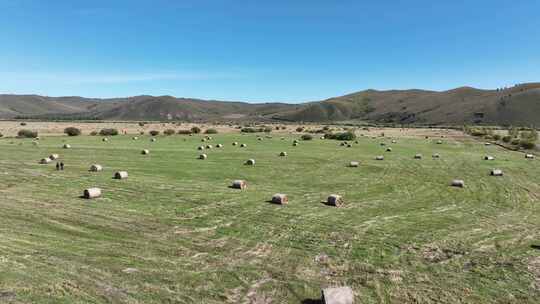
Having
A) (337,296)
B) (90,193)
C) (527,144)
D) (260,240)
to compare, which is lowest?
(260,240)

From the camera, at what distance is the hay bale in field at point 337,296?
9.88 meters

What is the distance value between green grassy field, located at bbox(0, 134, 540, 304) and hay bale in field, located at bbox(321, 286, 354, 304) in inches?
26.3

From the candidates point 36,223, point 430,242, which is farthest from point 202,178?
point 430,242

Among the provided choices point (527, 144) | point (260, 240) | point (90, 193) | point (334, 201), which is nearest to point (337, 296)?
point (260, 240)

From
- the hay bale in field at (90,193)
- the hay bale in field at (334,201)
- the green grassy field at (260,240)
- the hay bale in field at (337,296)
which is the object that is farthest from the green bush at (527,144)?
the hay bale in field at (90,193)

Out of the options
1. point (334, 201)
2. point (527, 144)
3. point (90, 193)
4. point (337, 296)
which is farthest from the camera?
point (527, 144)

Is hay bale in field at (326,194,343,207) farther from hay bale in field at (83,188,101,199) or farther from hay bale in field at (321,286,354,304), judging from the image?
hay bale in field at (83,188,101,199)

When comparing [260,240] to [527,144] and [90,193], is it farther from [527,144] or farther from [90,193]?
[527,144]

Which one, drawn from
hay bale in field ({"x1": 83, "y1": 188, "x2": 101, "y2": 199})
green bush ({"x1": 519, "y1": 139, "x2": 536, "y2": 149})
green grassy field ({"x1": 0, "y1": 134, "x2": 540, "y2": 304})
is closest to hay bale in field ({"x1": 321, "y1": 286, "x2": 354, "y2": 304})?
green grassy field ({"x1": 0, "y1": 134, "x2": 540, "y2": 304})

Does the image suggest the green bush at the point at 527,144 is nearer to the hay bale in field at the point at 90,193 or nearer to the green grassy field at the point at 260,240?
the green grassy field at the point at 260,240

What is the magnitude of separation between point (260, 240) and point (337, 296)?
5.91 metres

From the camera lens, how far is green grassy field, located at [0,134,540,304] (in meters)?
→ 11.0

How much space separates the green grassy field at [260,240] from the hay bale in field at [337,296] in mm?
668

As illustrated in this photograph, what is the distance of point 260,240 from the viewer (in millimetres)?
15477
